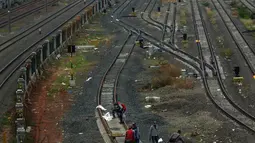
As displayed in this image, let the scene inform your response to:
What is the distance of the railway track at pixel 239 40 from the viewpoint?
3459 centimetres

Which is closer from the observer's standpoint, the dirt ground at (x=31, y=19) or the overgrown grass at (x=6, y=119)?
the overgrown grass at (x=6, y=119)

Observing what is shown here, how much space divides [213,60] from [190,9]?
1380 inches

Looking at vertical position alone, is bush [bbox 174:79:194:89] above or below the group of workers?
below

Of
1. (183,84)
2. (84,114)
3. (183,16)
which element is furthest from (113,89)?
(183,16)

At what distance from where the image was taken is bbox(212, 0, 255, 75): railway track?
113 feet

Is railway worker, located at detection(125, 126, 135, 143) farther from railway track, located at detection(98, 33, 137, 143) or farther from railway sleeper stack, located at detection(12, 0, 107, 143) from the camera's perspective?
railway sleeper stack, located at detection(12, 0, 107, 143)

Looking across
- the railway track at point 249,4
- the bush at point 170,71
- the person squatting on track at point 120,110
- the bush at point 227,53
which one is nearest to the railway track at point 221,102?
the bush at point 170,71

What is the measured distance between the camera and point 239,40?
43.1m

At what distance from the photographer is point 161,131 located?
2094 cm

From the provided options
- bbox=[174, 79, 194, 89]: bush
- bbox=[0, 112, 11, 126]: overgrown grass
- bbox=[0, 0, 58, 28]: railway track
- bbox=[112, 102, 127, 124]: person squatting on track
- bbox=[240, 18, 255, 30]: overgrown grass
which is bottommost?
bbox=[0, 0, 58, 28]: railway track

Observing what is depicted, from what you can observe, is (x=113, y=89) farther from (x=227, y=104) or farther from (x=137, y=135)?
(x=137, y=135)

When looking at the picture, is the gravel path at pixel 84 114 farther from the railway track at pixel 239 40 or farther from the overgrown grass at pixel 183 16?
the overgrown grass at pixel 183 16

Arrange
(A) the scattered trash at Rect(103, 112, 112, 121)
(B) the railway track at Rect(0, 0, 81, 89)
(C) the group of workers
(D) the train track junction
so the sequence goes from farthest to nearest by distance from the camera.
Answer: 1. (B) the railway track at Rect(0, 0, 81, 89)
2. (A) the scattered trash at Rect(103, 112, 112, 121)
3. (D) the train track junction
4. (C) the group of workers

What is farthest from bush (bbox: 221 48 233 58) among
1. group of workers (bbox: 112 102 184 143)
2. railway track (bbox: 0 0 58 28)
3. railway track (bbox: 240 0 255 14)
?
railway track (bbox: 240 0 255 14)
